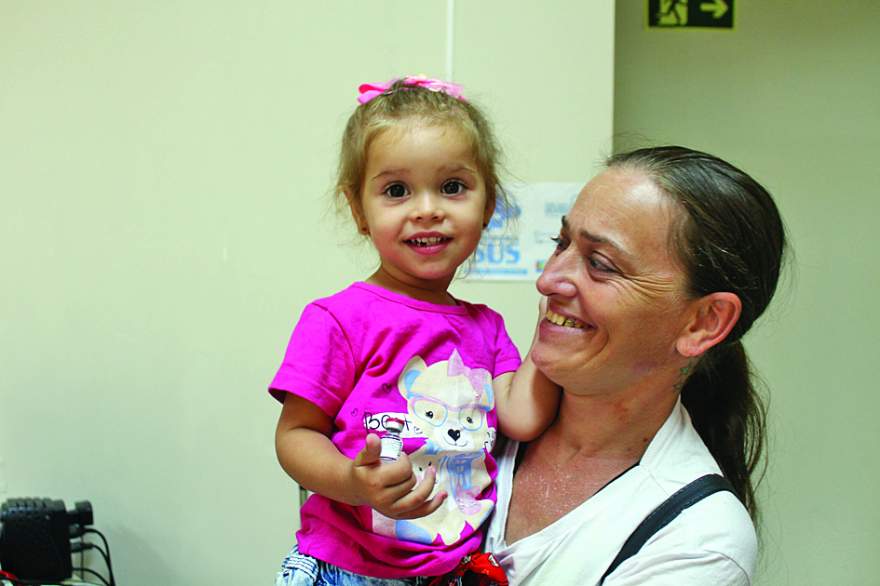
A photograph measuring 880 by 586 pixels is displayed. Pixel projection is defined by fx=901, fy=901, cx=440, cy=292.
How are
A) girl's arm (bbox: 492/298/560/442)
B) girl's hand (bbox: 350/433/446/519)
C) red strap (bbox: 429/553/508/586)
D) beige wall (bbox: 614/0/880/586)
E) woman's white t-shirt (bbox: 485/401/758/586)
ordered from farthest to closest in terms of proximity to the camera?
beige wall (bbox: 614/0/880/586) < girl's arm (bbox: 492/298/560/442) < red strap (bbox: 429/553/508/586) < woman's white t-shirt (bbox: 485/401/758/586) < girl's hand (bbox: 350/433/446/519)

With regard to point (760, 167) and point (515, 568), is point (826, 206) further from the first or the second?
point (515, 568)

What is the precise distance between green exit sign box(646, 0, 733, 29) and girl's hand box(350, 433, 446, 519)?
7.44ft

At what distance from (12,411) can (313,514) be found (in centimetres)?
170

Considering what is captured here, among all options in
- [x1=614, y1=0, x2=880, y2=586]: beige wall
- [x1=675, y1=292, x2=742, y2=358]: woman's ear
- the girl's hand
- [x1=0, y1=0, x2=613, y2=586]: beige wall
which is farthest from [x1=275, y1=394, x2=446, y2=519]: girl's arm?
[x1=614, y1=0, x2=880, y2=586]: beige wall

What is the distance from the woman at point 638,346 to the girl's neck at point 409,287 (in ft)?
0.57

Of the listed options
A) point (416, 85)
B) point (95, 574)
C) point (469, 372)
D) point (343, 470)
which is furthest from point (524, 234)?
point (95, 574)

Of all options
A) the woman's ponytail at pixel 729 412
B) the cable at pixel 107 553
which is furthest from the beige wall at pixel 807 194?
the cable at pixel 107 553

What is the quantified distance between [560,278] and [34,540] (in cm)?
165

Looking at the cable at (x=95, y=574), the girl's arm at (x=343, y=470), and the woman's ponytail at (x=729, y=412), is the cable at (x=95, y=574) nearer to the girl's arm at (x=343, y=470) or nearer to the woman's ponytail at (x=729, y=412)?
the girl's arm at (x=343, y=470)

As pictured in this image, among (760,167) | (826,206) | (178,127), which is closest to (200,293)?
(178,127)

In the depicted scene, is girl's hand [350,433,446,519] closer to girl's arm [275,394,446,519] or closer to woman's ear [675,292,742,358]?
girl's arm [275,394,446,519]

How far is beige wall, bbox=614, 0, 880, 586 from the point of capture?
9.59ft

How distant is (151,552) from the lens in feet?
8.67

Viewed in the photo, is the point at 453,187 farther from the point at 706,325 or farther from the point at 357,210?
the point at 706,325
